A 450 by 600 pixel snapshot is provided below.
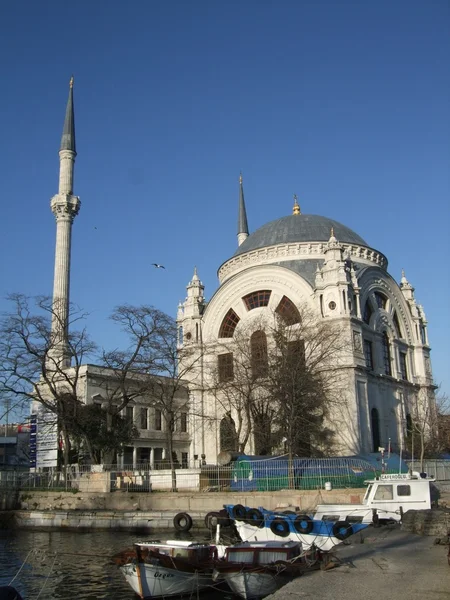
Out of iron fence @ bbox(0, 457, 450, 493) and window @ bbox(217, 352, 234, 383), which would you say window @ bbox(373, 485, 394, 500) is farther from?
window @ bbox(217, 352, 234, 383)

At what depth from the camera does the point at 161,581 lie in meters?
13.3

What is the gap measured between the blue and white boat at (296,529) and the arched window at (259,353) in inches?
773

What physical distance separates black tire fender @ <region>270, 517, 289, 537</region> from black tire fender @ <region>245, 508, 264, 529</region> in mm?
428

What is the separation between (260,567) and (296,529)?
264cm

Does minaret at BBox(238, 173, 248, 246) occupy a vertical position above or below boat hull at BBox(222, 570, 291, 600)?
above

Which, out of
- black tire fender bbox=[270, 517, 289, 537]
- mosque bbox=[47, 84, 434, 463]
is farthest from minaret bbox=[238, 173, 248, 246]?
black tire fender bbox=[270, 517, 289, 537]

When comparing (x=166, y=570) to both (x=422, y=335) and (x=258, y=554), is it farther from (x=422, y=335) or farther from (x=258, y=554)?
(x=422, y=335)

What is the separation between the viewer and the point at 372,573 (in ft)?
38.0

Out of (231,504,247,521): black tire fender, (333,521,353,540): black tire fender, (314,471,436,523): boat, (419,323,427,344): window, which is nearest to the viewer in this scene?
(333,521,353,540): black tire fender

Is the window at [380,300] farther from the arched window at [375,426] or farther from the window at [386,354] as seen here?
the arched window at [375,426]

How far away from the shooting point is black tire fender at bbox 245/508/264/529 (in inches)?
644

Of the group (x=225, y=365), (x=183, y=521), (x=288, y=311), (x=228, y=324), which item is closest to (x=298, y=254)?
(x=288, y=311)

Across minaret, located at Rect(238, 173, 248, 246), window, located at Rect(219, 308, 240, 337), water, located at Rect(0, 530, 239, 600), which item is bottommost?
water, located at Rect(0, 530, 239, 600)

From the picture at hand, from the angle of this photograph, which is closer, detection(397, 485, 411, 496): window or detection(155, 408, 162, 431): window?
detection(397, 485, 411, 496): window
